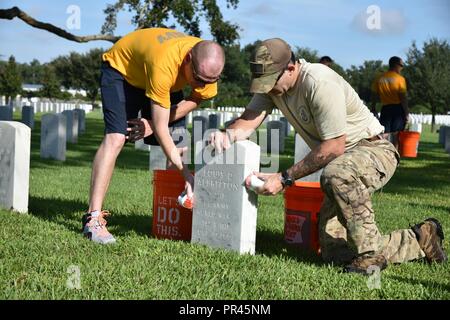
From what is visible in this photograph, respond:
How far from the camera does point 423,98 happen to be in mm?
48219

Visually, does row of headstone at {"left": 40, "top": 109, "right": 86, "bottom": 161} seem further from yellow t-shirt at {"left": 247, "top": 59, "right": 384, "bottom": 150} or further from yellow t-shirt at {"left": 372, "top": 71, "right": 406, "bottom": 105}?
yellow t-shirt at {"left": 247, "top": 59, "right": 384, "bottom": 150}

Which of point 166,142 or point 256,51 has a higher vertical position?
point 256,51

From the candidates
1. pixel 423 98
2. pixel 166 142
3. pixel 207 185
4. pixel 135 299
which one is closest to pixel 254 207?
pixel 207 185

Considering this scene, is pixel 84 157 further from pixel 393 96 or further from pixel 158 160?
pixel 393 96

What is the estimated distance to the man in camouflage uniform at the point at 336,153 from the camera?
4555 millimetres

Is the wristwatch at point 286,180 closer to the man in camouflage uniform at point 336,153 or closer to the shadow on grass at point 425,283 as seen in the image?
the man in camouflage uniform at point 336,153

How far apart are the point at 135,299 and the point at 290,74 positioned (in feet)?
6.21

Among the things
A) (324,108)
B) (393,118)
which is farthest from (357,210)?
(393,118)

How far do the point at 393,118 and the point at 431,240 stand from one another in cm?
1006

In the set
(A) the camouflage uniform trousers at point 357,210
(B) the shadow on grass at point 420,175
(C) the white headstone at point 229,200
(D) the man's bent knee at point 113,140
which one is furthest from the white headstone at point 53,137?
(A) the camouflage uniform trousers at point 357,210

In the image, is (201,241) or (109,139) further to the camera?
(109,139)
